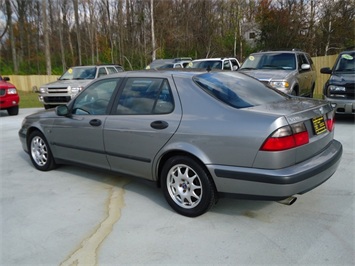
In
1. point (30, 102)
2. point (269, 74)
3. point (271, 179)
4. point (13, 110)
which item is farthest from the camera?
point (30, 102)

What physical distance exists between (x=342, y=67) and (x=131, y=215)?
7743mm

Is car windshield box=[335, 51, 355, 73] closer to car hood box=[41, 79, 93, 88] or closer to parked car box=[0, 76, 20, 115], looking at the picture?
car hood box=[41, 79, 93, 88]

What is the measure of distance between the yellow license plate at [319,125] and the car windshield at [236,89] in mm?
554

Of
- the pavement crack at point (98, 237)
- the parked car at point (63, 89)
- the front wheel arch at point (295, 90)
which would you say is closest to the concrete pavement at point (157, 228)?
the pavement crack at point (98, 237)

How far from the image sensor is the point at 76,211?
3.86 metres

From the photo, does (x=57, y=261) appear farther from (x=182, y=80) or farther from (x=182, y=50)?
(x=182, y=50)

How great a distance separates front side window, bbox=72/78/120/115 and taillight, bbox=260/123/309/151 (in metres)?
2.15

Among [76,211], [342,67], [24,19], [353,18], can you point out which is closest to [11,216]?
[76,211]

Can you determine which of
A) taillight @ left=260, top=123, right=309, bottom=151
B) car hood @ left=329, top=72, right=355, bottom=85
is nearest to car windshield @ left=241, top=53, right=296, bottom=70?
car hood @ left=329, top=72, right=355, bottom=85

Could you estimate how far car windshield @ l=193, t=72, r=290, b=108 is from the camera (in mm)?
3551

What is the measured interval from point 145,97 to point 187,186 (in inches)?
45.5

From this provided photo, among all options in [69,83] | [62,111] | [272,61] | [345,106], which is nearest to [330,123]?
[62,111]

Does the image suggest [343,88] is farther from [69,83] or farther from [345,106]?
[69,83]

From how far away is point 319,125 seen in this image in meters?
3.51
